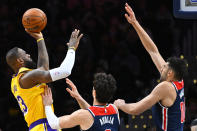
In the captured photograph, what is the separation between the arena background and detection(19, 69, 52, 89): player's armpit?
298cm

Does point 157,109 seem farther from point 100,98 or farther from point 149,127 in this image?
point 149,127

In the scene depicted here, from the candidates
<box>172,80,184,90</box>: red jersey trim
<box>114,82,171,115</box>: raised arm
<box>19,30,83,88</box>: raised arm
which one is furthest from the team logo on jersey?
<box>172,80,184,90</box>: red jersey trim

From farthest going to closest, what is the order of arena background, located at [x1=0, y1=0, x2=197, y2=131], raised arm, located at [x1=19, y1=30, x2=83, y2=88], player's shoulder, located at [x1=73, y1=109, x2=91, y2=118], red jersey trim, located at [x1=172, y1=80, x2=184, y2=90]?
arena background, located at [x1=0, y1=0, x2=197, y2=131] → red jersey trim, located at [x1=172, y1=80, x2=184, y2=90] → raised arm, located at [x1=19, y1=30, x2=83, y2=88] → player's shoulder, located at [x1=73, y1=109, x2=91, y2=118]

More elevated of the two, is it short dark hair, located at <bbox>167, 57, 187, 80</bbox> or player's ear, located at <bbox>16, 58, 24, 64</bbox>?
player's ear, located at <bbox>16, 58, 24, 64</bbox>

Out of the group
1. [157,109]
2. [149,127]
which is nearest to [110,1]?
[149,127]

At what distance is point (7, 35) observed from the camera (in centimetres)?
805

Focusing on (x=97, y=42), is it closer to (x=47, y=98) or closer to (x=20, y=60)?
(x=20, y=60)

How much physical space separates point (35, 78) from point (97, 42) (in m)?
3.97

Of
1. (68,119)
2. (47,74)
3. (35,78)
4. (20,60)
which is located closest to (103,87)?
(68,119)

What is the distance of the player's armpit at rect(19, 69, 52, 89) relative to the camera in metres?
4.09

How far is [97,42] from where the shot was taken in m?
7.98

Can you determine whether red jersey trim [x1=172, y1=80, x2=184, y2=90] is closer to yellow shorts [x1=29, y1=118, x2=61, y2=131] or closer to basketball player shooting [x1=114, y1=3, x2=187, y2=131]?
basketball player shooting [x1=114, y1=3, x2=187, y2=131]

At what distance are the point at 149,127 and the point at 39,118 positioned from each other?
236 centimetres

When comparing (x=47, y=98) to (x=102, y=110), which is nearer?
(x=102, y=110)
